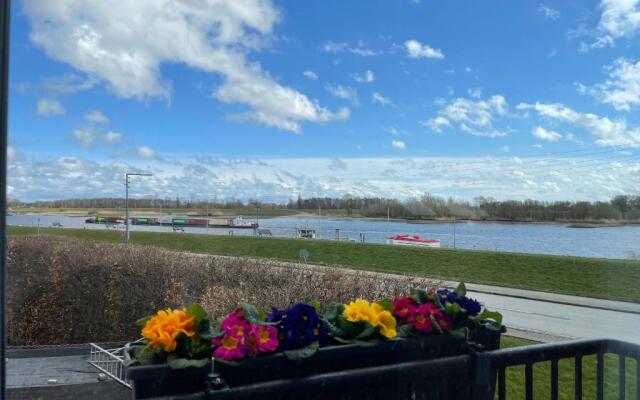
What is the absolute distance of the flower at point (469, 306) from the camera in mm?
1903

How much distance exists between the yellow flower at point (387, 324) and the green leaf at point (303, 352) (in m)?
0.27

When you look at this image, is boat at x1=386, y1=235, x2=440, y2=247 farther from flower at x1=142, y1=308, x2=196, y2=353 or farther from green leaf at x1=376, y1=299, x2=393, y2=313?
flower at x1=142, y1=308, x2=196, y2=353

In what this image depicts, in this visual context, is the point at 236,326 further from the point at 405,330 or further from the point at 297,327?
the point at 405,330

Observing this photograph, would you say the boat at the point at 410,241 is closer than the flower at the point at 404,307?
No

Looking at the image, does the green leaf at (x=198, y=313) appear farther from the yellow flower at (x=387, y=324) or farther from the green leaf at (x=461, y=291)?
the green leaf at (x=461, y=291)

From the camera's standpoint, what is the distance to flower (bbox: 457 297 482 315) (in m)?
1.90

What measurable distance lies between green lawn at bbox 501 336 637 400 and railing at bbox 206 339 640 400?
8.4 inches

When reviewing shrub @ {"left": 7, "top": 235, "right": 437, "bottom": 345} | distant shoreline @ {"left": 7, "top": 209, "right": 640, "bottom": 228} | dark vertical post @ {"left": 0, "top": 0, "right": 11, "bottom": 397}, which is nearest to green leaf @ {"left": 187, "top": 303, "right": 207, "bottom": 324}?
dark vertical post @ {"left": 0, "top": 0, "right": 11, "bottom": 397}

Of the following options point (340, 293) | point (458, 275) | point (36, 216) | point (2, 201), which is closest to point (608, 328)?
point (458, 275)

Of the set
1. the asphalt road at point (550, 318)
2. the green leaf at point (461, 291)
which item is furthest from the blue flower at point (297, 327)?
the asphalt road at point (550, 318)

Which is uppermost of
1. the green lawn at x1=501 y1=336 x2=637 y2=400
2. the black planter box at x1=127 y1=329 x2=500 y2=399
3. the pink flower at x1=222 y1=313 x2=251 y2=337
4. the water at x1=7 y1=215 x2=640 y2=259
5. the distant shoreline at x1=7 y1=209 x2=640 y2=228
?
the distant shoreline at x1=7 y1=209 x2=640 y2=228

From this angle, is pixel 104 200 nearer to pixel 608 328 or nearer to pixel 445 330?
pixel 445 330

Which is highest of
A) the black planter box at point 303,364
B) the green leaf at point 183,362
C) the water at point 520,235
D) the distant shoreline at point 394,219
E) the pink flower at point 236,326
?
the distant shoreline at point 394,219

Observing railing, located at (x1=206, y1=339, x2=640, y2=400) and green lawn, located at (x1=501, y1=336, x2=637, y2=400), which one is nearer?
railing, located at (x1=206, y1=339, x2=640, y2=400)
